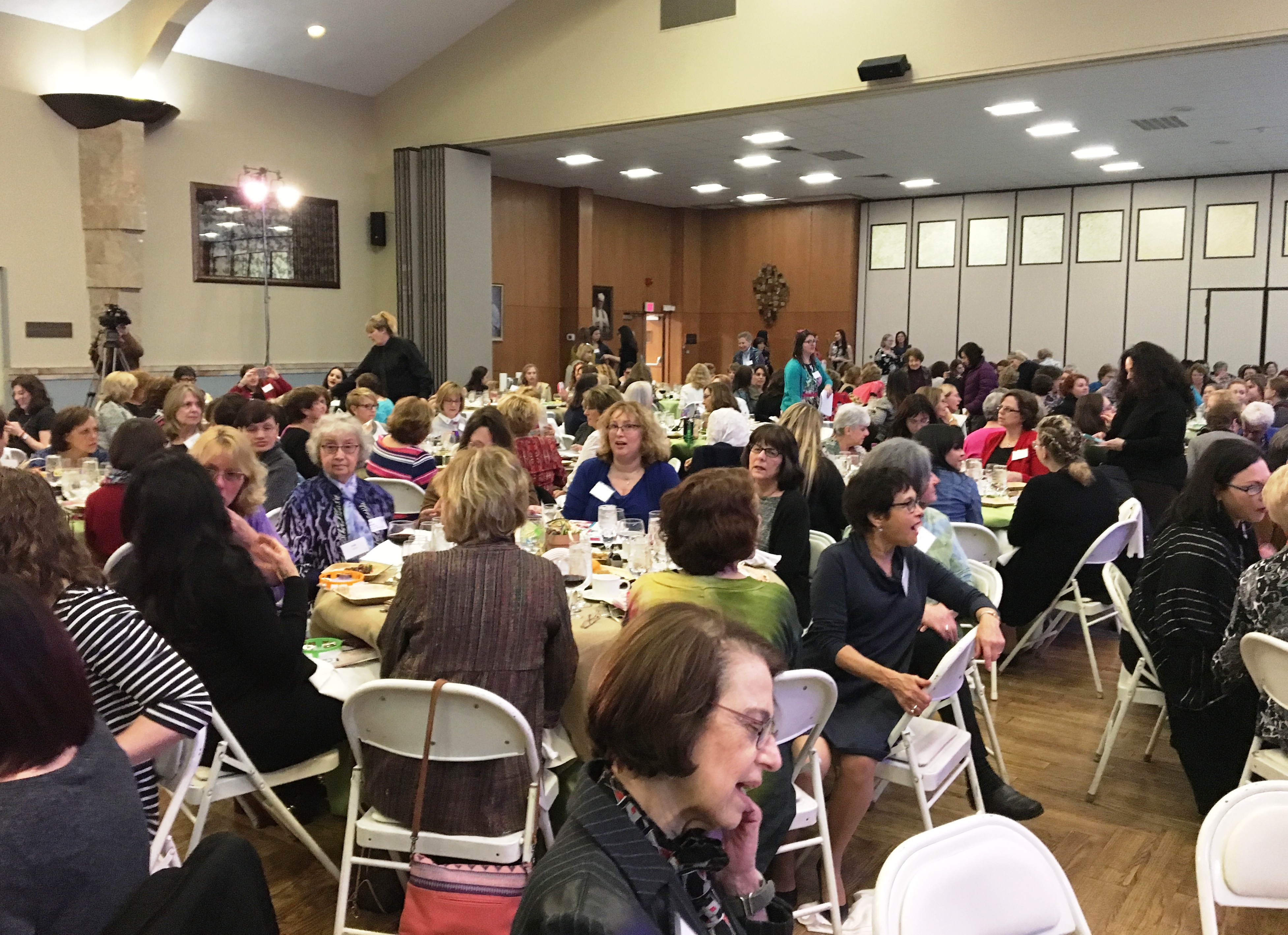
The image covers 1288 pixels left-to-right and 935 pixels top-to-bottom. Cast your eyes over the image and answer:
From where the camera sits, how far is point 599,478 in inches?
191

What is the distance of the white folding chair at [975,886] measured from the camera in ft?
5.22

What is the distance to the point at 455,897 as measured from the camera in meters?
2.48

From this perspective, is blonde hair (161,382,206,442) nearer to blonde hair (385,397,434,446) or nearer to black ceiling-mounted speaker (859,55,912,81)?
blonde hair (385,397,434,446)

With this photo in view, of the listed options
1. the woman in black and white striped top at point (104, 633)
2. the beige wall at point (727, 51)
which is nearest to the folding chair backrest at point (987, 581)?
the woman in black and white striped top at point (104, 633)

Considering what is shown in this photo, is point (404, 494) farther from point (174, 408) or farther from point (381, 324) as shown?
point (381, 324)

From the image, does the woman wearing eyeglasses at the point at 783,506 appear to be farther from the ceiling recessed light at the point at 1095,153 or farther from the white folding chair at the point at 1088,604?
the ceiling recessed light at the point at 1095,153

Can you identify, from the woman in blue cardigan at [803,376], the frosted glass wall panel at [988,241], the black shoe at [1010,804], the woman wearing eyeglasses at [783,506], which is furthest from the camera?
the frosted glass wall panel at [988,241]

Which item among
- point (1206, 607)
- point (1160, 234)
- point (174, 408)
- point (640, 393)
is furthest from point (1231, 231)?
point (174, 408)

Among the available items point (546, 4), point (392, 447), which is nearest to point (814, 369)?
point (392, 447)

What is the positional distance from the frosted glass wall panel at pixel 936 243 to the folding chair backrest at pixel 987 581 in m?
15.4

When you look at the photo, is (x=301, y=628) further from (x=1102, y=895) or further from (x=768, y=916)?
(x=1102, y=895)

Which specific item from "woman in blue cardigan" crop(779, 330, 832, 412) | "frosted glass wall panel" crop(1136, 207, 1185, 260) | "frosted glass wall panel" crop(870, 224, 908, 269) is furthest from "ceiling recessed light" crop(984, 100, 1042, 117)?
"frosted glass wall panel" crop(870, 224, 908, 269)

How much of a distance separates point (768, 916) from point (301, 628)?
1.66 meters

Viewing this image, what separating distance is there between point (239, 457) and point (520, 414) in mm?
2606
